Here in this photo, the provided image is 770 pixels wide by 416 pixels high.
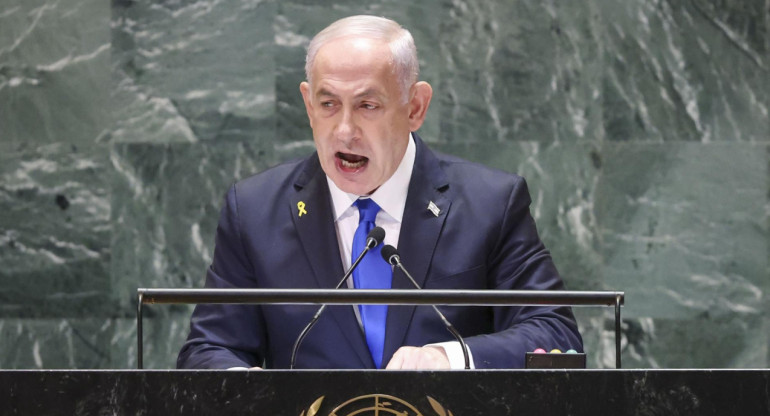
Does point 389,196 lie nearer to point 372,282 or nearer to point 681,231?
point 372,282

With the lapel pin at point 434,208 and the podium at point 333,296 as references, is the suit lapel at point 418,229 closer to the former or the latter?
the lapel pin at point 434,208

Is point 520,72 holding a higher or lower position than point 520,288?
higher

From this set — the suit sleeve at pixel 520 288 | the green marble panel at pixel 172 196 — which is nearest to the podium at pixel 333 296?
the suit sleeve at pixel 520 288

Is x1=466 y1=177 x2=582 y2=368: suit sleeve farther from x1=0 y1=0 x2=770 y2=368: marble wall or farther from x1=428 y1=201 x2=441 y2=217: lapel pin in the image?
x1=0 y1=0 x2=770 y2=368: marble wall

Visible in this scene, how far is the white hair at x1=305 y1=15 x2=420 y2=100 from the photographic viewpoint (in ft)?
10.2

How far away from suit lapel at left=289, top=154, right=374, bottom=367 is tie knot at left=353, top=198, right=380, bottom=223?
0.08m

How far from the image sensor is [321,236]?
10.5ft

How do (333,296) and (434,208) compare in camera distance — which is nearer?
(333,296)
